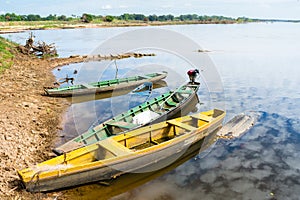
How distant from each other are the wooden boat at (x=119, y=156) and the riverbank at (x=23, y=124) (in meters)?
0.69

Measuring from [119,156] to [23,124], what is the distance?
5775 mm

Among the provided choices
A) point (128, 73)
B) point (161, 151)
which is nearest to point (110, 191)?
point (161, 151)

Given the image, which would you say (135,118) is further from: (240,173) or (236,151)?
(240,173)

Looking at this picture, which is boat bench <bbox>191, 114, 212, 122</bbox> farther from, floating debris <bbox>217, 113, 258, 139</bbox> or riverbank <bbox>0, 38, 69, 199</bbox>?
riverbank <bbox>0, 38, 69, 199</bbox>

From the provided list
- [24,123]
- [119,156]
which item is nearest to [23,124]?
[24,123]

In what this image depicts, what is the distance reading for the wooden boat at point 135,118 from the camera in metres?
10.2

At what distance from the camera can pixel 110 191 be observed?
29.2 ft

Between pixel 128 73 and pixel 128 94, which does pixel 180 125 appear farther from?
pixel 128 73

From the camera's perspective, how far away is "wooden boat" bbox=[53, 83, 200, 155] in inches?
401

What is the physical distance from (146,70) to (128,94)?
8840 mm

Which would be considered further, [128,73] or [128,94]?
[128,73]

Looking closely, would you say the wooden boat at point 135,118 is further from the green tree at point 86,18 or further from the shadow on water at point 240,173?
the green tree at point 86,18

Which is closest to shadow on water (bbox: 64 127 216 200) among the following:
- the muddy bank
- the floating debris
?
the muddy bank

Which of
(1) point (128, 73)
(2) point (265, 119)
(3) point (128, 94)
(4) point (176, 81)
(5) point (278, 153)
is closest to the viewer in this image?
(5) point (278, 153)
